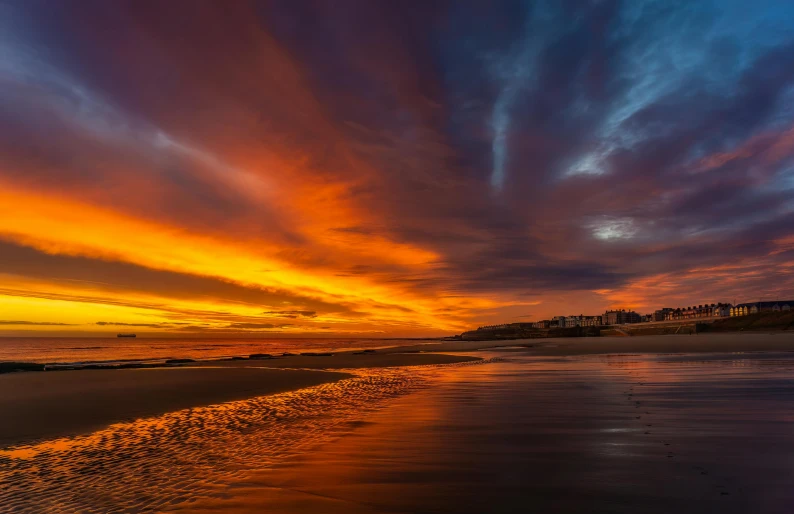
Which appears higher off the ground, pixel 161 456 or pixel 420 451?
pixel 420 451

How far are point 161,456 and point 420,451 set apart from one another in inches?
244

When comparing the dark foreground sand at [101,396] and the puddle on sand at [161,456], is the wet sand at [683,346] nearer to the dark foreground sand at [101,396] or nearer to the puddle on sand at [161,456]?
the dark foreground sand at [101,396]

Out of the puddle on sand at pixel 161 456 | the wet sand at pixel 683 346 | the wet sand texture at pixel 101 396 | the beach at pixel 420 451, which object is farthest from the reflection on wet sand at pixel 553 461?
the wet sand at pixel 683 346

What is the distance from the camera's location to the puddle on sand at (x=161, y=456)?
7902 mm

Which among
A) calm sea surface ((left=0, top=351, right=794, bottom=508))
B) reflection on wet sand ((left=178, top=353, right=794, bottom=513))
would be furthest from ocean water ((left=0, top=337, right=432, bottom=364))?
reflection on wet sand ((left=178, top=353, right=794, bottom=513))

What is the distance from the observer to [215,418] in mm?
15945

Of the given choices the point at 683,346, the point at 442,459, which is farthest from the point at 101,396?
the point at 683,346

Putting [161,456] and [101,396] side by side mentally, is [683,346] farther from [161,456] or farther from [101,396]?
[161,456]

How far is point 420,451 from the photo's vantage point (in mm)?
10141

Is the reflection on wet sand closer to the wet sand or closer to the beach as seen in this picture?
the beach

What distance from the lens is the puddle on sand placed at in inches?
311

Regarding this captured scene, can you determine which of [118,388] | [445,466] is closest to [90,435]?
[445,466]

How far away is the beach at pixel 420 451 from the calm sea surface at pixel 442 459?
4 cm

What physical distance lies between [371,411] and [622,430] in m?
8.30
